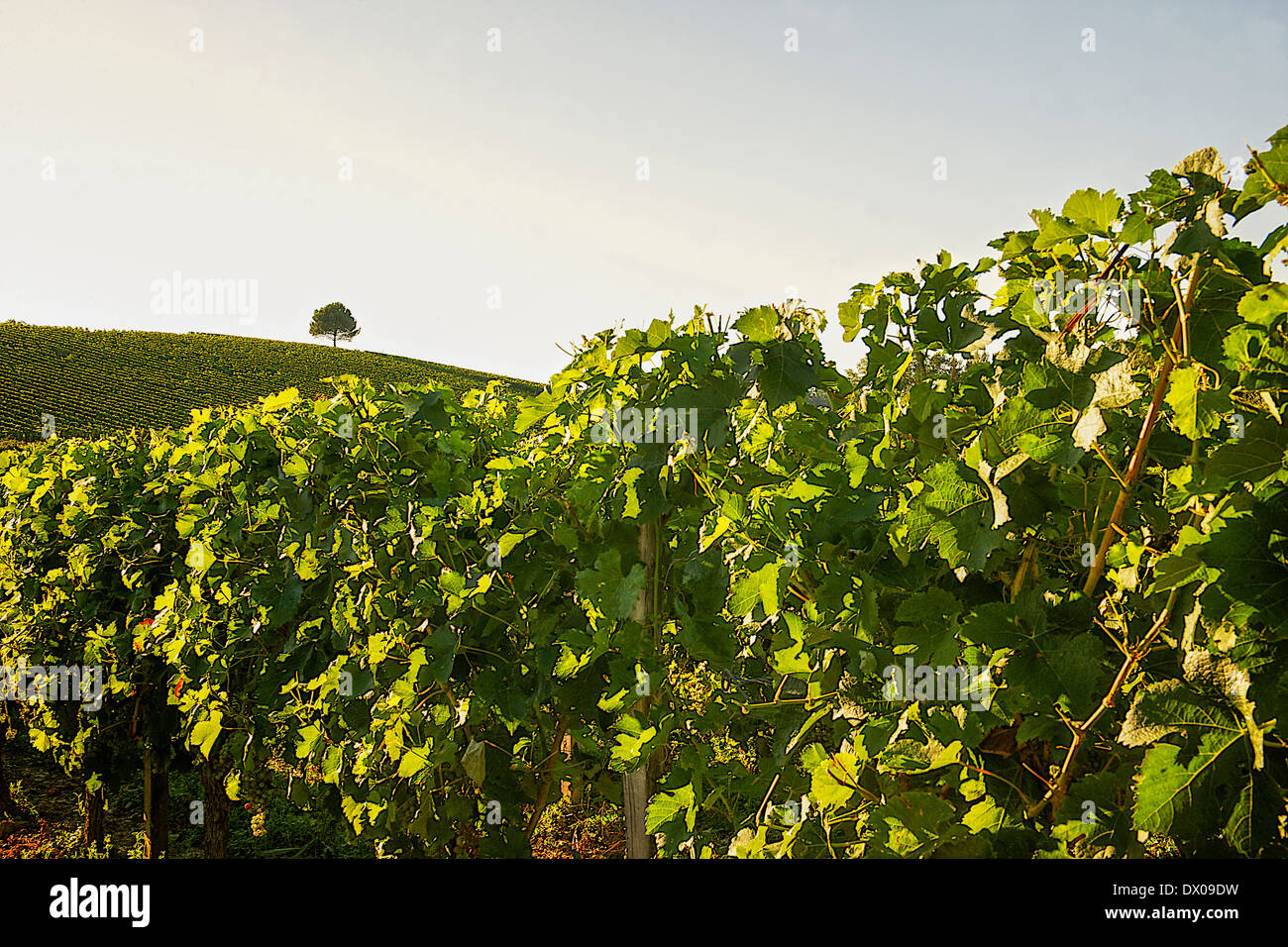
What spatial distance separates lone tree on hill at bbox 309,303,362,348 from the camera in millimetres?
90688

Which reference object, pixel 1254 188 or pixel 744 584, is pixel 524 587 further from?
pixel 1254 188

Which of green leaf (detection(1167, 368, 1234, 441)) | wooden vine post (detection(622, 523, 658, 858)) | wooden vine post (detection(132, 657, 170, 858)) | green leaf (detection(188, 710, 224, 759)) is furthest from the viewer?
wooden vine post (detection(132, 657, 170, 858))

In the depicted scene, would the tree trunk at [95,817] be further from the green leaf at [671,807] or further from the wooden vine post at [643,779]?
the green leaf at [671,807]

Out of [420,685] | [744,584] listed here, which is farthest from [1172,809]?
[420,685]

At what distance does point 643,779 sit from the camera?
236 cm

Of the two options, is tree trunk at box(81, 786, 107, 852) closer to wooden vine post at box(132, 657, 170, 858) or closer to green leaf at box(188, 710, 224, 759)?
wooden vine post at box(132, 657, 170, 858)

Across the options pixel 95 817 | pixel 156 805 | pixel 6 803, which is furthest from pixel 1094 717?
pixel 6 803

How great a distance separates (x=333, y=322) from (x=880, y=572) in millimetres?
97325

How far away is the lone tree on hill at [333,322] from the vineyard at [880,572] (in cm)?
9504

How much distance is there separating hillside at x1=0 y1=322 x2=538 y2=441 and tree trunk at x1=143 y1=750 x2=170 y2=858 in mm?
32489

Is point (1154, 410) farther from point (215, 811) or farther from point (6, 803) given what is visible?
point (6, 803)

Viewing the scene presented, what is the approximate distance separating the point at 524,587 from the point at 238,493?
2.11m

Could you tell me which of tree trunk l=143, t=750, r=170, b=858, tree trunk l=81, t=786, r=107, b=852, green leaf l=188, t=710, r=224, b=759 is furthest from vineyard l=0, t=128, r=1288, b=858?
tree trunk l=81, t=786, r=107, b=852

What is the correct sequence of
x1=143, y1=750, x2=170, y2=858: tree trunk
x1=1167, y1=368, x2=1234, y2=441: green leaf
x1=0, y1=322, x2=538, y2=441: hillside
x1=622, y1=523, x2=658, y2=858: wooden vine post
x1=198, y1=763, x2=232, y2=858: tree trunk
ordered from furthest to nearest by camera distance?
x1=0, y1=322, x2=538, y2=441: hillside
x1=143, y1=750, x2=170, y2=858: tree trunk
x1=198, y1=763, x2=232, y2=858: tree trunk
x1=622, y1=523, x2=658, y2=858: wooden vine post
x1=1167, y1=368, x2=1234, y2=441: green leaf
